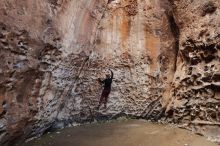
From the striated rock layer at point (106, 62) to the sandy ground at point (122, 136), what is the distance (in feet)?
0.95

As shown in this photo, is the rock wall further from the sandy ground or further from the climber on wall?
the climber on wall

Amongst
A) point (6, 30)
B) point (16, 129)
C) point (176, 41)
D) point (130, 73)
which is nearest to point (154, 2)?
point (176, 41)

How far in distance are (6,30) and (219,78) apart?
14.4ft

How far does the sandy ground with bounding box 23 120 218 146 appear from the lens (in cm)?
655

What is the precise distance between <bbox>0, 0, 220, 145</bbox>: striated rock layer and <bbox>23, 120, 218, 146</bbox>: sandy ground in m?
0.29

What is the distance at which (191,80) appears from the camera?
24.7 ft

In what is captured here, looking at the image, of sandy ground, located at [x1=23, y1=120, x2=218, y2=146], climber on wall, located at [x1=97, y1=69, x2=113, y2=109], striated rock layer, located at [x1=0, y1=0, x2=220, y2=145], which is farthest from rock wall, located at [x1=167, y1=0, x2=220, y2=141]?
climber on wall, located at [x1=97, y1=69, x2=113, y2=109]

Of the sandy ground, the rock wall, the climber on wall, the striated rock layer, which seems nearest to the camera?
the striated rock layer

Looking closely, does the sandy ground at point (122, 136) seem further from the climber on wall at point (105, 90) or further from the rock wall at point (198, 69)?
the climber on wall at point (105, 90)

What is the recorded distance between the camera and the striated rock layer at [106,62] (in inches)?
239

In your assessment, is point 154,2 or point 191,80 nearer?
point 191,80

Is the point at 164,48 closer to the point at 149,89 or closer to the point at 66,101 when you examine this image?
the point at 149,89

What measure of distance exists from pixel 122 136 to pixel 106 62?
219 centimetres

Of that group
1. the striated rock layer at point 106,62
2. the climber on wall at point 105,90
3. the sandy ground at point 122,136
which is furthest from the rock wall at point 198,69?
the climber on wall at point 105,90
